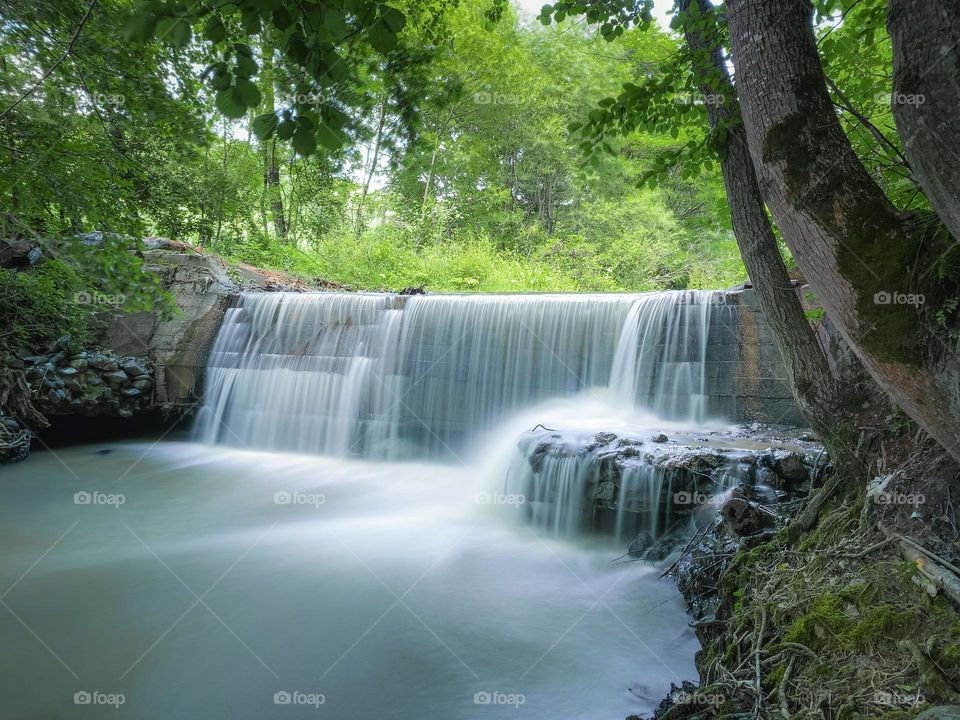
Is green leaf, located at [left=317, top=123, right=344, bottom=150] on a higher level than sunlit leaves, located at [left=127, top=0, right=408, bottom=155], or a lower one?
lower

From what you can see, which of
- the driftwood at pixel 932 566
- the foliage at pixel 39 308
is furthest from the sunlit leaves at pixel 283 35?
the foliage at pixel 39 308

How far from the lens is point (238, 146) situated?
35.9ft

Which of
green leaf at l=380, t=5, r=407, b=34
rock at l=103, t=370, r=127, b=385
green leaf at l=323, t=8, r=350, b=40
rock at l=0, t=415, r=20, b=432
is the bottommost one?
rock at l=0, t=415, r=20, b=432

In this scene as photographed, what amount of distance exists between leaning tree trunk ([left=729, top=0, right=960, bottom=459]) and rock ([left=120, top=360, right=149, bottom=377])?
11.0m

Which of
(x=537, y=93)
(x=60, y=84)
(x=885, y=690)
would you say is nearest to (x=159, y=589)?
(x=60, y=84)

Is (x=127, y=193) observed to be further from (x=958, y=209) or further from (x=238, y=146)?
(x=238, y=146)

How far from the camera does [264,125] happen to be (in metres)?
1.64

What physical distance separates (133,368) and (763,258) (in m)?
10.8

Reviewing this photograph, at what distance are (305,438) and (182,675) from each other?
6.42m

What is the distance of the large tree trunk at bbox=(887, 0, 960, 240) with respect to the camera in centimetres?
154

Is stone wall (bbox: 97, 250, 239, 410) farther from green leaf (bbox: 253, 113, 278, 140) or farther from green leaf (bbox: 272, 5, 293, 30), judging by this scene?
green leaf (bbox: 272, 5, 293, 30)

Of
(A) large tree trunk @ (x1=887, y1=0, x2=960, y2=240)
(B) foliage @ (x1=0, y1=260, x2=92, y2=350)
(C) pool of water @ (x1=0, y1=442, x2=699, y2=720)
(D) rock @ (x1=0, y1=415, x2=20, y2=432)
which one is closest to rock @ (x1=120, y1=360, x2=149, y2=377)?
(B) foliage @ (x1=0, y1=260, x2=92, y2=350)

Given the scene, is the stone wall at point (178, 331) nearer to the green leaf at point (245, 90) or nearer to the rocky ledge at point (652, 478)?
the rocky ledge at point (652, 478)

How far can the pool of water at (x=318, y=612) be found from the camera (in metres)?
3.36
